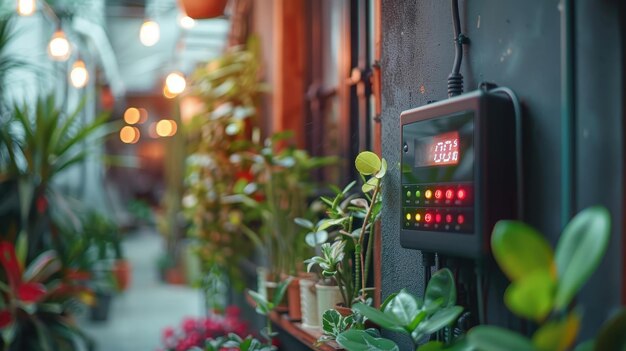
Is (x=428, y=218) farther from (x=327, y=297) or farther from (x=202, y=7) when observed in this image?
(x=202, y=7)

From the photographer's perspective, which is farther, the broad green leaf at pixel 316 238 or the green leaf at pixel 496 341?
the broad green leaf at pixel 316 238

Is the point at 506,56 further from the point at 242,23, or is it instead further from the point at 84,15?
the point at 84,15

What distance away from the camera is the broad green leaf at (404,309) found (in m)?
1.11

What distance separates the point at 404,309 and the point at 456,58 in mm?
496

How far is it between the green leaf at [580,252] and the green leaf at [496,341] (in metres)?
0.06

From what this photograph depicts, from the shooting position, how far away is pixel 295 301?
2.24 meters

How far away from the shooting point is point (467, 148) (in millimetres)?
1142

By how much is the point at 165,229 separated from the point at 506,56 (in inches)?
310

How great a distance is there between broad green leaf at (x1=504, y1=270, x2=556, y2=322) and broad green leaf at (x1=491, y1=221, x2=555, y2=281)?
0.02m

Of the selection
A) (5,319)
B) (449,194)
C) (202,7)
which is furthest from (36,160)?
(449,194)

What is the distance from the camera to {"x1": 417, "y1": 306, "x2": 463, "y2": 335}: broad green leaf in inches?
41.5

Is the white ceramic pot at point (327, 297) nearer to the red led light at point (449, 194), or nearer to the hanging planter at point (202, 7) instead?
the red led light at point (449, 194)

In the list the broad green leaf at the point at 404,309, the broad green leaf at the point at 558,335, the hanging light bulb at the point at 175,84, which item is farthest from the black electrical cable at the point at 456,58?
the hanging light bulb at the point at 175,84

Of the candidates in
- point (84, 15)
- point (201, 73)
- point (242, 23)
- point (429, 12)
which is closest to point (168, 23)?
point (84, 15)
